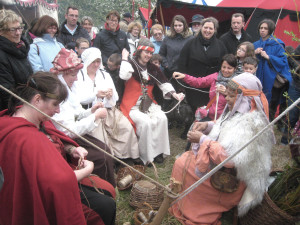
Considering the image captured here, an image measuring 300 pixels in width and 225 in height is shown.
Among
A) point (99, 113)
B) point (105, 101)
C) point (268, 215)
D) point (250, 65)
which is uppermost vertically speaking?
point (250, 65)

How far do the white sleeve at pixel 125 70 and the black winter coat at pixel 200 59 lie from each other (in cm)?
115

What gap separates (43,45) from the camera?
3518 mm

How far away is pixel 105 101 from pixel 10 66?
1.25 metres

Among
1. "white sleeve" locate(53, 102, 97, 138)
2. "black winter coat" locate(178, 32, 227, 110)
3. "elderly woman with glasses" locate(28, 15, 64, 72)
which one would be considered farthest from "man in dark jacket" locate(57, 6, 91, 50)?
"white sleeve" locate(53, 102, 97, 138)

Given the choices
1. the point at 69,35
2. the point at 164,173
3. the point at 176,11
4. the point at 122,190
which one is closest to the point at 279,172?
the point at 164,173

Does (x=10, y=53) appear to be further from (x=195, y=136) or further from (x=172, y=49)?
(x=172, y=49)

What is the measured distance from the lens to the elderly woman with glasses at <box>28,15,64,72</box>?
3.42 metres

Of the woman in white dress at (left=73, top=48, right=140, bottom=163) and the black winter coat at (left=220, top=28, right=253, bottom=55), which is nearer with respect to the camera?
the woman in white dress at (left=73, top=48, right=140, bottom=163)

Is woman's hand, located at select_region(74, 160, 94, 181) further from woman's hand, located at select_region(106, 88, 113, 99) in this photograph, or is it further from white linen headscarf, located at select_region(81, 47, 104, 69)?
white linen headscarf, located at select_region(81, 47, 104, 69)

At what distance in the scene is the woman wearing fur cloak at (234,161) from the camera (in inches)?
88.8

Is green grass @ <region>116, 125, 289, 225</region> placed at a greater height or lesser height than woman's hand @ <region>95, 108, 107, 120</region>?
lesser

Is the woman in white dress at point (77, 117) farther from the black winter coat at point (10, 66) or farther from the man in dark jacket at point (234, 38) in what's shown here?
the man in dark jacket at point (234, 38)

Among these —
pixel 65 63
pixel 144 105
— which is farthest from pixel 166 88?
pixel 65 63

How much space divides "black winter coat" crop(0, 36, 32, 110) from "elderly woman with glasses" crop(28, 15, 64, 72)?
1.31 feet
